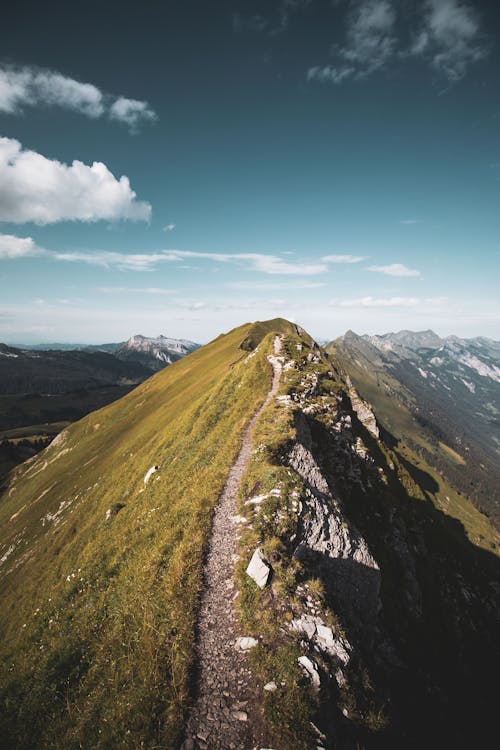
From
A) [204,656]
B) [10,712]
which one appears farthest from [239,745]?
[10,712]

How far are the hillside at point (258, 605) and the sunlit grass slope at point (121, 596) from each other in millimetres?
106

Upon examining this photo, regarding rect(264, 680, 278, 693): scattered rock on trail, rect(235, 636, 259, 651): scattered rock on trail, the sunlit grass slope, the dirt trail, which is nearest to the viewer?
the dirt trail

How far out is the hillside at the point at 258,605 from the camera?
10062 mm

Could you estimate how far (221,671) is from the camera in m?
10.5

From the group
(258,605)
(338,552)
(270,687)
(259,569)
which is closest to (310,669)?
(270,687)

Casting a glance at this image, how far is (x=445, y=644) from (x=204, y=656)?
42.3 metres

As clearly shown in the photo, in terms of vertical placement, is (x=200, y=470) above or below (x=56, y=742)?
above

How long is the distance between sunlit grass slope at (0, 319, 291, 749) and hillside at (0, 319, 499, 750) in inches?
4.2

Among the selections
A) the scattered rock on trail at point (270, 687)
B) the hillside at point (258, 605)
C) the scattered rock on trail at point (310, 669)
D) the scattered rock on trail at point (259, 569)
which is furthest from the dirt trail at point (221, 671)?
the scattered rock on trail at point (310, 669)

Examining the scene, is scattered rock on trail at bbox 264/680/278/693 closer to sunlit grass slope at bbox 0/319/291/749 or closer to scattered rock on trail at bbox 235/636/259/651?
scattered rock on trail at bbox 235/636/259/651

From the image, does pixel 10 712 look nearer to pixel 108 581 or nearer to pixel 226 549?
pixel 108 581

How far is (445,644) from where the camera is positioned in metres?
36.6

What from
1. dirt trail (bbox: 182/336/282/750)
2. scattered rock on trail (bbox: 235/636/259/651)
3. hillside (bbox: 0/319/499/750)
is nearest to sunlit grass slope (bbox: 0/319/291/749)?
hillside (bbox: 0/319/499/750)

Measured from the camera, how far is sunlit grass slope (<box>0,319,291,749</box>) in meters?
10.4
